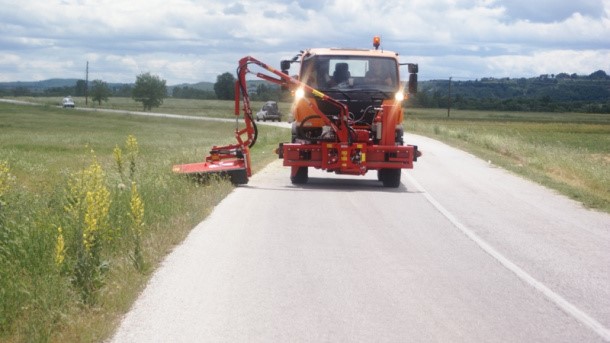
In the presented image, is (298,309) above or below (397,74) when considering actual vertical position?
below

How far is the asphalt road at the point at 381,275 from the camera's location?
6986mm

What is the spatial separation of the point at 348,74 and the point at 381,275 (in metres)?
10.00

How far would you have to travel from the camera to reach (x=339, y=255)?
402 inches

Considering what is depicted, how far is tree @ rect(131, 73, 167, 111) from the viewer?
140125 mm

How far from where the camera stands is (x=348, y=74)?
18.6m

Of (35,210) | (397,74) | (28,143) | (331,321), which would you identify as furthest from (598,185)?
(28,143)

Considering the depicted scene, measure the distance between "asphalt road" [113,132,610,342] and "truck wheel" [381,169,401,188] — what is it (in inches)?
98.0

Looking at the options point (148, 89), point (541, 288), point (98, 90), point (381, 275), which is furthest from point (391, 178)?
point (98, 90)

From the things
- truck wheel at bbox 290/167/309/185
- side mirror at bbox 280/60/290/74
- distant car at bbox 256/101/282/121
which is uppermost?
side mirror at bbox 280/60/290/74

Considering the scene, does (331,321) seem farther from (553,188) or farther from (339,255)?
(553,188)

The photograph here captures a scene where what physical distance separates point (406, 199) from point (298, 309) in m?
9.11

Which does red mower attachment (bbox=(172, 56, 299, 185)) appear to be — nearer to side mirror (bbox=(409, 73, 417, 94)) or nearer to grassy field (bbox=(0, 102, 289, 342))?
grassy field (bbox=(0, 102, 289, 342))

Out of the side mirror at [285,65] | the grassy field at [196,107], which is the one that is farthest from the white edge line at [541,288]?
the grassy field at [196,107]

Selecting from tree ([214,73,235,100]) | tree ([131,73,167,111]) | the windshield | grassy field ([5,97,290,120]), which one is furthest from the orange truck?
tree ([214,73,235,100])
